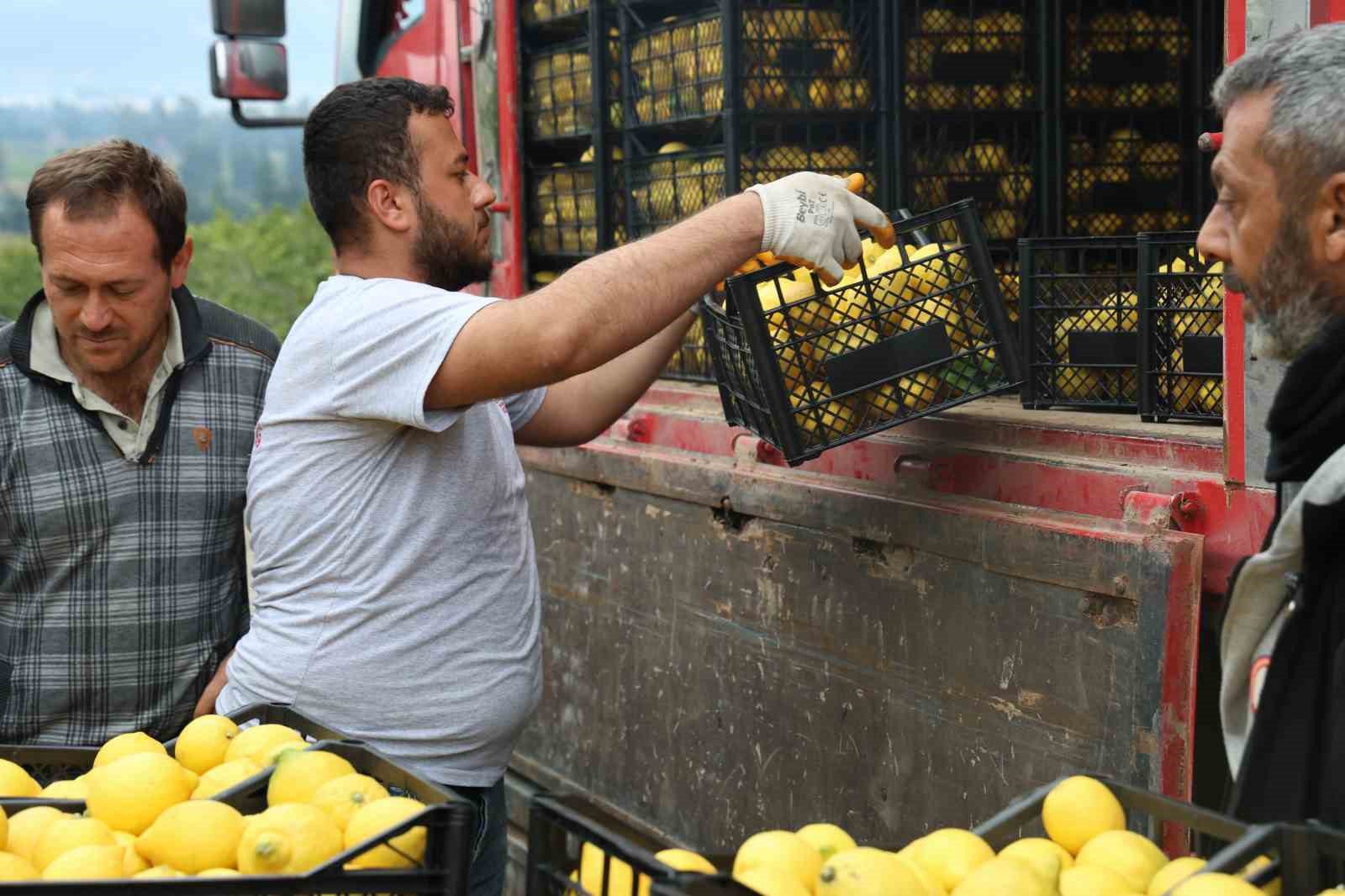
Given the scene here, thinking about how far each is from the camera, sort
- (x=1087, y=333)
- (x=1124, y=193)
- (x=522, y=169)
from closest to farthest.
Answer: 1. (x=1087, y=333)
2. (x=1124, y=193)
3. (x=522, y=169)

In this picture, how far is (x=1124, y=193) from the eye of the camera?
16.5 feet

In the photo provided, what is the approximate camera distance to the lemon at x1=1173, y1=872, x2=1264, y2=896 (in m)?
1.57

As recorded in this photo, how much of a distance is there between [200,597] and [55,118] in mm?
194464

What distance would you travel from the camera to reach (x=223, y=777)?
225cm

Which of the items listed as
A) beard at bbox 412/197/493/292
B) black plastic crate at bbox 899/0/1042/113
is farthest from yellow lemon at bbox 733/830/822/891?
black plastic crate at bbox 899/0/1042/113

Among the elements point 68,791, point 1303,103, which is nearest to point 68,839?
point 68,791

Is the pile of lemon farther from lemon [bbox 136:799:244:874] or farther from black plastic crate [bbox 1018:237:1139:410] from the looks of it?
black plastic crate [bbox 1018:237:1139:410]

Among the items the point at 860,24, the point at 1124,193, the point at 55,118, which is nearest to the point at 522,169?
the point at 860,24

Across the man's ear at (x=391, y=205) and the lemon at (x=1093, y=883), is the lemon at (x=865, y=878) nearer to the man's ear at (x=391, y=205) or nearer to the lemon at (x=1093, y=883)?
the lemon at (x=1093, y=883)

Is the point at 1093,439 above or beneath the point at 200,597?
above

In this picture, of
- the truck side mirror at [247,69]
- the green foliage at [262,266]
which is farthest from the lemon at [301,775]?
the green foliage at [262,266]

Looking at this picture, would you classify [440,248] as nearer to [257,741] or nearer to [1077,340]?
[257,741]

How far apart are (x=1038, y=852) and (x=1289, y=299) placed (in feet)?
2.52

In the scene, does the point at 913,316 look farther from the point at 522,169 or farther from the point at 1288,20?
the point at 522,169
